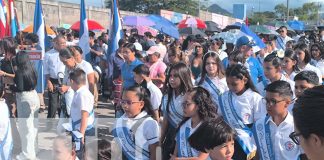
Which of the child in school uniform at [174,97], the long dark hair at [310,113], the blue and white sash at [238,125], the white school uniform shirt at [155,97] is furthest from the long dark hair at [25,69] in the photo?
the long dark hair at [310,113]

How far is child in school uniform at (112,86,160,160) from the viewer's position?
345 cm

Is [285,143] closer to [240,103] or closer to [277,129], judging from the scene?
[277,129]

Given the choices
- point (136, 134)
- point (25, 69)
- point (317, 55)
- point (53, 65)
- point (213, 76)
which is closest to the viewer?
point (136, 134)

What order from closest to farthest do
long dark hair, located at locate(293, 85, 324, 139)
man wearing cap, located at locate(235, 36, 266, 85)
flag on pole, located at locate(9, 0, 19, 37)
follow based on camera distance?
long dark hair, located at locate(293, 85, 324, 139)
man wearing cap, located at locate(235, 36, 266, 85)
flag on pole, located at locate(9, 0, 19, 37)

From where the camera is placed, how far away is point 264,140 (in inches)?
121

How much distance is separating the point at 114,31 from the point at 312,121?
624 centimetres

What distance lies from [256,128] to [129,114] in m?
1.07

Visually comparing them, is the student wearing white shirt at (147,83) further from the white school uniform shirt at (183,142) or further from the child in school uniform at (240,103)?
the white school uniform shirt at (183,142)

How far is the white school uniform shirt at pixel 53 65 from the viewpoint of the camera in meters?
6.78

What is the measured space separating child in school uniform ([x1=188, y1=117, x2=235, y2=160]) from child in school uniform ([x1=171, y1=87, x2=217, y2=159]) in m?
0.60

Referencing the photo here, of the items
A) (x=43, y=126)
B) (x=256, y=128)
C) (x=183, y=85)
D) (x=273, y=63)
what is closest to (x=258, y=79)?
(x=273, y=63)

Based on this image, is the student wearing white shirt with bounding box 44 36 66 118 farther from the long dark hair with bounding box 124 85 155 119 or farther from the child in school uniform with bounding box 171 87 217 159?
the child in school uniform with bounding box 171 87 217 159

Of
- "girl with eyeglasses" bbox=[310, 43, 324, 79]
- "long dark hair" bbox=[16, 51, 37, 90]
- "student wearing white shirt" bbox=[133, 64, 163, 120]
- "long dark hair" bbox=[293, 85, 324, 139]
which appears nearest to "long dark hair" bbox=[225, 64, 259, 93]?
"student wearing white shirt" bbox=[133, 64, 163, 120]

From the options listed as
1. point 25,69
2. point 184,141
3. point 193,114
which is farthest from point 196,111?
point 25,69
